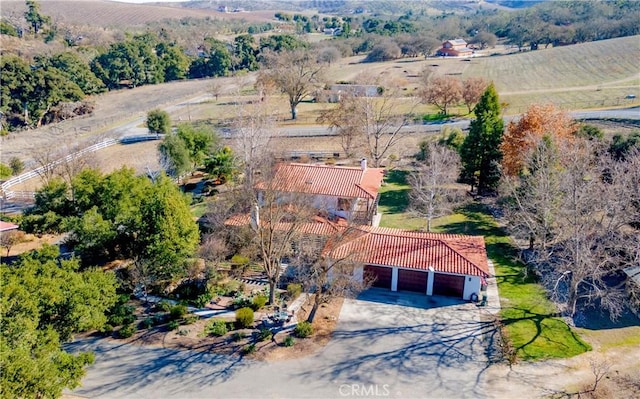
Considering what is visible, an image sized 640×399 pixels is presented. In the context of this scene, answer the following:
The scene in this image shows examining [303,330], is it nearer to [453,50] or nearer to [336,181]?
[336,181]

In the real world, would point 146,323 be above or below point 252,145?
below

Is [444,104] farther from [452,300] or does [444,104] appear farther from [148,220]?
[148,220]

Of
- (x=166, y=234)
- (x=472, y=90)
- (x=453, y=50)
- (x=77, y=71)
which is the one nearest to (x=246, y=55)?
(x=77, y=71)

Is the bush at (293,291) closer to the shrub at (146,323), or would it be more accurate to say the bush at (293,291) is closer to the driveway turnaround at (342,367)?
the driveway turnaround at (342,367)

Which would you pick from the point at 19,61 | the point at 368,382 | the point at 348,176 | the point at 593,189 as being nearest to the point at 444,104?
the point at 348,176

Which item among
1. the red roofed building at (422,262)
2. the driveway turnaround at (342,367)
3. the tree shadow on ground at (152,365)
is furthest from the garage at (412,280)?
the tree shadow on ground at (152,365)
